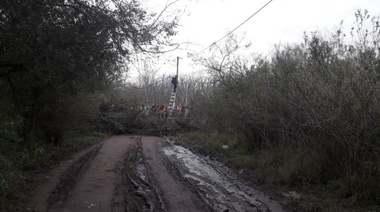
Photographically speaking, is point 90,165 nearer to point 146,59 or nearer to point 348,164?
point 146,59

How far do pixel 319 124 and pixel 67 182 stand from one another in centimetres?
661

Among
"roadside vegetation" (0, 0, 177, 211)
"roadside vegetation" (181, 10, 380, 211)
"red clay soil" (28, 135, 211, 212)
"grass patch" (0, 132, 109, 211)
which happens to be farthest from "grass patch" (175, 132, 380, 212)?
"grass patch" (0, 132, 109, 211)

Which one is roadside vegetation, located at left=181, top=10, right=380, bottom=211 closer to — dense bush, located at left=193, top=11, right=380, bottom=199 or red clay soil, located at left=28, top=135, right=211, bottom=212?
dense bush, located at left=193, top=11, right=380, bottom=199

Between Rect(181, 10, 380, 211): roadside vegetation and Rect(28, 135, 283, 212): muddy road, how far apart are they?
1.02m

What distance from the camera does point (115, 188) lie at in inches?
377

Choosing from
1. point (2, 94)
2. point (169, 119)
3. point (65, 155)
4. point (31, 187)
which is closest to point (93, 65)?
point (31, 187)

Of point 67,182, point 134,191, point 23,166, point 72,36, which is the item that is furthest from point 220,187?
point 23,166

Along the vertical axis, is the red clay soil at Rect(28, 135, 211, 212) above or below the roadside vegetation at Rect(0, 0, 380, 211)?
below

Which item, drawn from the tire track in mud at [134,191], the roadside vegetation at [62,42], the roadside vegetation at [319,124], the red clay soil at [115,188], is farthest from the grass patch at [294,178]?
the roadside vegetation at [62,42]

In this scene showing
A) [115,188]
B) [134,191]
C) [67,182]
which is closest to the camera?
[134,191]

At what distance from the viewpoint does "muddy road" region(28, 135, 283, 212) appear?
8.01m

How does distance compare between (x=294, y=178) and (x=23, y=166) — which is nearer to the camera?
(x=294, y=178)

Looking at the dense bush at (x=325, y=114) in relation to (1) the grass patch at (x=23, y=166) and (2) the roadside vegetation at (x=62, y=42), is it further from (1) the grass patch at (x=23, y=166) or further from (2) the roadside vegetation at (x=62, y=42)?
(1) the grass patch at (x=23, y=166)

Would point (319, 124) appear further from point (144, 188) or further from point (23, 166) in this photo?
Answer: point (23, 166)
